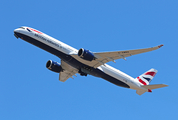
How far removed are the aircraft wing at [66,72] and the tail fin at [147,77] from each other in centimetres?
1330

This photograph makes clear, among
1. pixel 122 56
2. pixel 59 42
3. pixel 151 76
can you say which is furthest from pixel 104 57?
pixel 151 76

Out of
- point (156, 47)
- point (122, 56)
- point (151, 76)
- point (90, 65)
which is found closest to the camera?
point (156, 47)

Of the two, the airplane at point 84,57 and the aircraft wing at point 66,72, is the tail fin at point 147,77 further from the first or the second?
the aircraft wing at point 66,72

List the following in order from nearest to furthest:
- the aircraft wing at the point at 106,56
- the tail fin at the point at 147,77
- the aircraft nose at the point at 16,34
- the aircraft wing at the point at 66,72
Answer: the aircraft wing at the point at 106,56 < the aircraft nose at the point at 16,34 < the aircraft wing at the point at 66,72 < the tail fin at the point at 147,77

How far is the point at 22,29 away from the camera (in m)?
44.5

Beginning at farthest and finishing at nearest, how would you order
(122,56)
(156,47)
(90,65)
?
(90,65)
(122,56)
(156,47)

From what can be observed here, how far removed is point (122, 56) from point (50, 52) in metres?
12.2

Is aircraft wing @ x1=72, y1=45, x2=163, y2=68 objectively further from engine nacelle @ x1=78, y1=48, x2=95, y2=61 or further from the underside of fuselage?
engine nacelle @ x1=78, y1=48, x2=95, y2=61

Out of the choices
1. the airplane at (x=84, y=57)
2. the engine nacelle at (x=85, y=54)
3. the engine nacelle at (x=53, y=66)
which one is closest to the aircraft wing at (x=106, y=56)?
the airplane at (x=84, y=57)

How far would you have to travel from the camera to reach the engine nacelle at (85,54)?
43.3 m

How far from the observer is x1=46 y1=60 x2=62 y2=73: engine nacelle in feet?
168

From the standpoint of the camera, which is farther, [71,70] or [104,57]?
[71,70]

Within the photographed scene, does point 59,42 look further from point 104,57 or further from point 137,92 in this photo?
point 137,92

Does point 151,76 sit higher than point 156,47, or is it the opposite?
point 151,76
